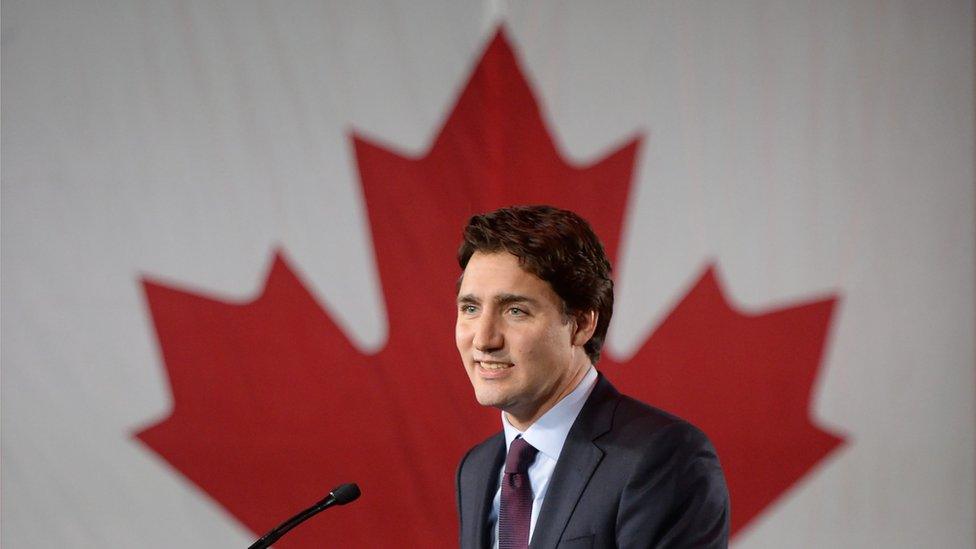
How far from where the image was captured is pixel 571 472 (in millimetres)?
1269

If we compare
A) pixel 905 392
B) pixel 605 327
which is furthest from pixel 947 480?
pixel 605 327

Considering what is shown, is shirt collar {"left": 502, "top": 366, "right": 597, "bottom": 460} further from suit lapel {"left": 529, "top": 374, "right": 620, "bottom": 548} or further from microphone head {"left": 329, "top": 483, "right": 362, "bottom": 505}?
microphone head {"left": 329, "top": 483, "right": 362, "bottom": 505}

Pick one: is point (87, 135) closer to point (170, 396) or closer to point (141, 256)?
point (141, 256)

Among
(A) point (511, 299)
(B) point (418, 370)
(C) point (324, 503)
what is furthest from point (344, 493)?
(B) point (418, 370)

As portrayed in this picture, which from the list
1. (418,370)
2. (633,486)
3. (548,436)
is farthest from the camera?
(418,370)

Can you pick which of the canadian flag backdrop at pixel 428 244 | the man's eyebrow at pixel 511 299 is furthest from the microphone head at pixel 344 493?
the canadian flag backdrop at pixel 428 244

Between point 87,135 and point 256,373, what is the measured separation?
26.8 inches

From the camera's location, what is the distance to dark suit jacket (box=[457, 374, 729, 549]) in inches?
46.6

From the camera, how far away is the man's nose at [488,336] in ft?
4.13

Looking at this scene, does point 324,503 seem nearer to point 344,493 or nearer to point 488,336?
point 344,493

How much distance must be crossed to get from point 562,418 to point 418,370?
1150mm

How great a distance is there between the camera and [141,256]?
2346 mm

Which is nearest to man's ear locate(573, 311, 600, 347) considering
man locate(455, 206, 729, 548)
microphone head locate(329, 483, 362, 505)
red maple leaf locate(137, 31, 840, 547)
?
man locate(455, 206, 729, 548)

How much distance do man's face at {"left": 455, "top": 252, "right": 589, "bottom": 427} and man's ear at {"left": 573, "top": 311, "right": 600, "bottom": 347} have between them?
3cm
